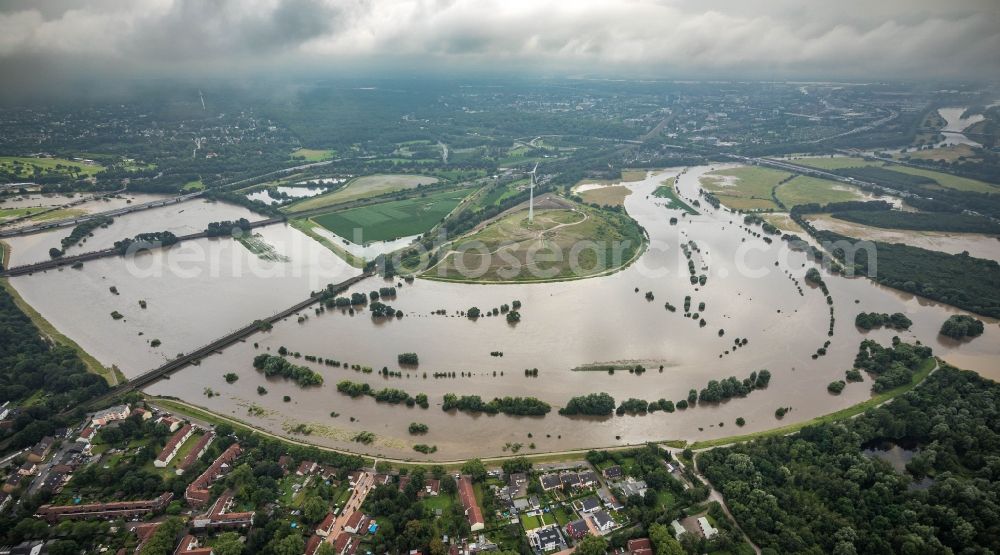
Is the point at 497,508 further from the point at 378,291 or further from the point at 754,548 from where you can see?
the point at 378,291

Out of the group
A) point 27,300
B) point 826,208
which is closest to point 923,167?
point 826,208

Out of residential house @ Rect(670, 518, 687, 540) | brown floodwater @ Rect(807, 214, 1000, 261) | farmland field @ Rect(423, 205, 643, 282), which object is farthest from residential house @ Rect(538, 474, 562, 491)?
brown floodwater @ Rect(807, 214, 1000, 261)

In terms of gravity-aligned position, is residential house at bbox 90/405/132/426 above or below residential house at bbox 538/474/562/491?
above

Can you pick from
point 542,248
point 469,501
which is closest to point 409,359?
point 469,501

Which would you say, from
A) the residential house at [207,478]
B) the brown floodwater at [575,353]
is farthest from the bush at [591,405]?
the residential house at [207,478]

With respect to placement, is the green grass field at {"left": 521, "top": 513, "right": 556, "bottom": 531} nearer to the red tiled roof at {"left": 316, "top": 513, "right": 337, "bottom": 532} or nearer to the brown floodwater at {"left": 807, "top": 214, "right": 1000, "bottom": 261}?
the red tiled roof at {"left": 316, "top": 513, "right": 337, "bottom": 532}
